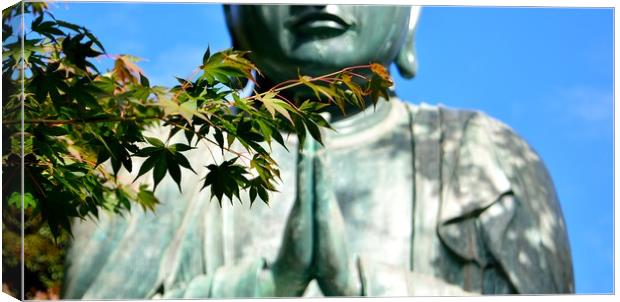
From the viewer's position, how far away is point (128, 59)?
4.46 metres

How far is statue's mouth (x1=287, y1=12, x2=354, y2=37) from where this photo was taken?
6523 millimetres

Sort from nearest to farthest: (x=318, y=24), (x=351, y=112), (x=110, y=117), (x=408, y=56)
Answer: (x=110, y=117) < (x=318, y=24) < (x=351, y=112) < (x=408, y=56)

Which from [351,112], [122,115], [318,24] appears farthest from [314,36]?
[122,115]

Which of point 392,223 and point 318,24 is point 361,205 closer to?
point 392,223

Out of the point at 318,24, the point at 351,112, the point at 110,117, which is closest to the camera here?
the point at 110,117

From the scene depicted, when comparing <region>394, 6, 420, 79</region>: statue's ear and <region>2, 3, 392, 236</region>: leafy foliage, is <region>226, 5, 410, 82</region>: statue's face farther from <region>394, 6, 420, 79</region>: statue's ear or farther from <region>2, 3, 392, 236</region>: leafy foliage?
<region>2, 3, 392, 236</region>: leafy foliage

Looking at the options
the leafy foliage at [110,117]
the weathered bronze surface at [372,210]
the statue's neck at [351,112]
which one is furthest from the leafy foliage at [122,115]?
the statue's neck at [351,112]

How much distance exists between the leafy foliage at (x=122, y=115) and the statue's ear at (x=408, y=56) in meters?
2.79

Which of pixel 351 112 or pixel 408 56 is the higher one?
pixel 408 56

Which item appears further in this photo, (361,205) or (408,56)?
(408,56)

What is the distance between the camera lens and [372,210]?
21.6 ft

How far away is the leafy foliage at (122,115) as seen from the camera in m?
3.79

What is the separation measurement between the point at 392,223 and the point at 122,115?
276cm

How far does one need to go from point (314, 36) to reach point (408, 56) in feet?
2.23
